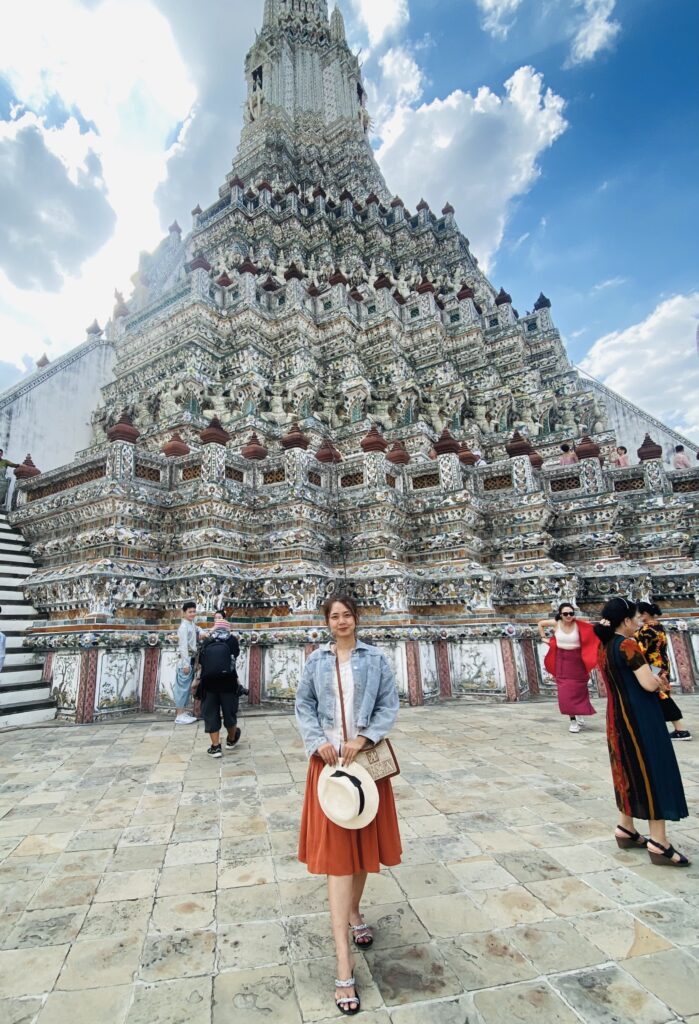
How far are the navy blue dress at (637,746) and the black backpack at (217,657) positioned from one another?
4446 millimetres

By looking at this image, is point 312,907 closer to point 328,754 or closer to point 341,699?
point 328,754

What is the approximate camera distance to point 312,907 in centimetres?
280

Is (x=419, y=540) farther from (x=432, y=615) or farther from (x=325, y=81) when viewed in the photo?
(x=325, y=81)

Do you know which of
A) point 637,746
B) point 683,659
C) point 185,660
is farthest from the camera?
point 683,659

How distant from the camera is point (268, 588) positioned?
9.73m

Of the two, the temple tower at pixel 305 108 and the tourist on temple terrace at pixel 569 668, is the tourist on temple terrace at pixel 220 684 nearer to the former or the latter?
the tourist on temple terrace at pixel 569 668

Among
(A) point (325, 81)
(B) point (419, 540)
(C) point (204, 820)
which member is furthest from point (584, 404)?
(A) point (325, 81)

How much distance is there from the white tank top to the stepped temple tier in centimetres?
257

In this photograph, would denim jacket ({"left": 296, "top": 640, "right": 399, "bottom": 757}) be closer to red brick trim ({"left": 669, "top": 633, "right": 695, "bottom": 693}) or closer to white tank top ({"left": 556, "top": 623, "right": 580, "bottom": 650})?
white tank top ({"left": 556, "top": 623, "right": 580, "bottom": 650})

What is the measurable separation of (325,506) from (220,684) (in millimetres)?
5353

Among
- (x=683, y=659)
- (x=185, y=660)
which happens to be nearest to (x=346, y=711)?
(x=185, y=660)

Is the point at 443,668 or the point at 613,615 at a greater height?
the point at 613,615

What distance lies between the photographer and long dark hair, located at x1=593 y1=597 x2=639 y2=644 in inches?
144

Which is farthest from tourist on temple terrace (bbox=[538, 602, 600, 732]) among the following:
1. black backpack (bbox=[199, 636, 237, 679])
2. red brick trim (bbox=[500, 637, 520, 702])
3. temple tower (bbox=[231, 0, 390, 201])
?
temple tower (bbox=[231, 0, 390, 201])
